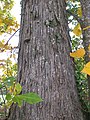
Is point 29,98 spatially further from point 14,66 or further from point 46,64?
point 14,66

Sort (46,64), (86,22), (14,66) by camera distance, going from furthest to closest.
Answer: (14,66)
(86,22)
(46,64)

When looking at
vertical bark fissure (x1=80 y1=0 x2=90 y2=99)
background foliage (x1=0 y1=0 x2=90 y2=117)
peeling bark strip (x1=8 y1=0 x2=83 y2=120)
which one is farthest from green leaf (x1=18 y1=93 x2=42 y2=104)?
vertical bark fissure (x1=80 y1=0 x2=90 y2=99)

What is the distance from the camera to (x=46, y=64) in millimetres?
1748

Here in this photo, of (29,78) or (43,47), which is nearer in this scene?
(29,78)

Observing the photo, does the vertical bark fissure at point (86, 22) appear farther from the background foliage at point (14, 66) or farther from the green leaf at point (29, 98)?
the green leaf at point (29, 98)

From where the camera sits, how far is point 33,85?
5.44 ft

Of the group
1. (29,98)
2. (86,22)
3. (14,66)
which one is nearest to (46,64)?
(86,22)

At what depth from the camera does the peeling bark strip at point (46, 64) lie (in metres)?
1.53

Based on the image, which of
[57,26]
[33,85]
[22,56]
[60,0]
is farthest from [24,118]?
[60,0]

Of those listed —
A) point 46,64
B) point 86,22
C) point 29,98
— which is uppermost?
point 86,22

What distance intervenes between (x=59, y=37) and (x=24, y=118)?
0.89m

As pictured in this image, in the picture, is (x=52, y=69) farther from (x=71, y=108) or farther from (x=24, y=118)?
(x=24, y=118)

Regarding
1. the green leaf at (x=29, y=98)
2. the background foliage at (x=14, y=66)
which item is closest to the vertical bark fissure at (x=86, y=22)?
the background foliage at (x=14, y=66)

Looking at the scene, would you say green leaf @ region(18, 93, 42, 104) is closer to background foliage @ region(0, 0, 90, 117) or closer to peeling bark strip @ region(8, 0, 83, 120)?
background foliage @ region(0, 0, 90, 117)
